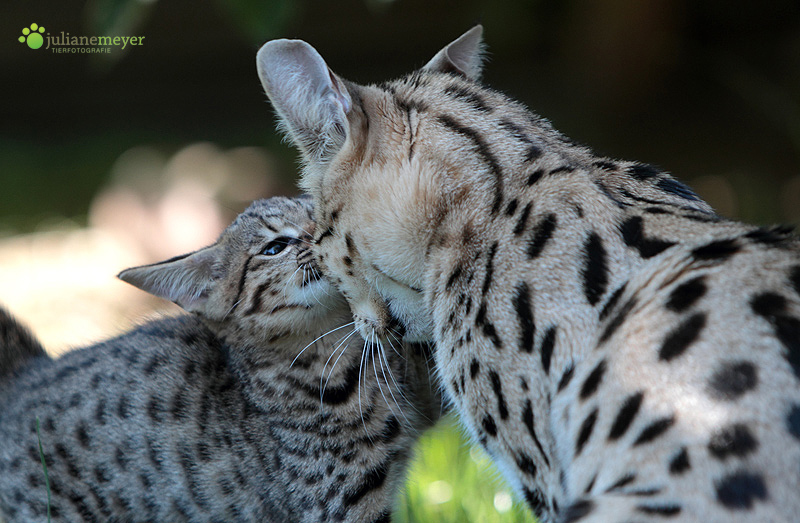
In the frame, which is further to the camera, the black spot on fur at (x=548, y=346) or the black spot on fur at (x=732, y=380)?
the black spot on fur at (x=548, y=346)

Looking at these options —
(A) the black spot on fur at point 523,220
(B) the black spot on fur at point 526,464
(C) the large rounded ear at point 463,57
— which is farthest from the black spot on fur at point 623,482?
(C) the large rounded ear at point 463,57

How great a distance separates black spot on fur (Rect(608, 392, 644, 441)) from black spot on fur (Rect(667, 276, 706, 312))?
0.96 ft

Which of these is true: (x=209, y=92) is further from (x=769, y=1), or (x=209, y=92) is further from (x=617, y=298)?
(x=617, y=298)

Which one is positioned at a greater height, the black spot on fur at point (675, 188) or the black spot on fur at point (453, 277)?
the black spot on fur at point (453, 277)

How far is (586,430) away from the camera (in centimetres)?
255

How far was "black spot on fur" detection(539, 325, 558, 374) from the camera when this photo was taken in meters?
2.72

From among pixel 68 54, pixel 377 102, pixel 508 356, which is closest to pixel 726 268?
pixel 508 356

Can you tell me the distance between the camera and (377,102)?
136 inches

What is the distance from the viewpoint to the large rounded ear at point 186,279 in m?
4.34

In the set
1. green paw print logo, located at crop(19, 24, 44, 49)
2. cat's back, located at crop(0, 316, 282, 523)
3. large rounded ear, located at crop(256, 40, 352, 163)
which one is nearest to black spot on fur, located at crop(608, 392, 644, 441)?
large rounded ear, located at crop(256, 40, 352, 163)

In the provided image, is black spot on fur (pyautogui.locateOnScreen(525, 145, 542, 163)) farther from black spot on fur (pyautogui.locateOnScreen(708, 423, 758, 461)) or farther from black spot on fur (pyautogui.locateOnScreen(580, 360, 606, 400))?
black spot on fur (pyautogui.locateOnScreen(708, 423, 758, 461))

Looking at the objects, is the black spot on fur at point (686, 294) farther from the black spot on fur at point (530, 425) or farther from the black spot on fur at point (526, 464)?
the black spot on fur at point (526, 464)

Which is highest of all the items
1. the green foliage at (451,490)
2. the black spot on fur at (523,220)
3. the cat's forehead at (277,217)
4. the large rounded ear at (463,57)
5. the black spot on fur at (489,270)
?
the large rounded ear at (463,57)

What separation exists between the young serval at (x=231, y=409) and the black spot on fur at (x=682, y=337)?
1661mm
